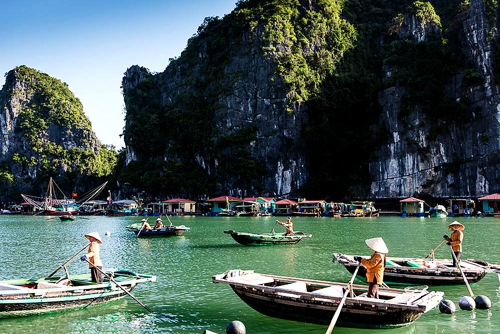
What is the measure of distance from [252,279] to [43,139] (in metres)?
130

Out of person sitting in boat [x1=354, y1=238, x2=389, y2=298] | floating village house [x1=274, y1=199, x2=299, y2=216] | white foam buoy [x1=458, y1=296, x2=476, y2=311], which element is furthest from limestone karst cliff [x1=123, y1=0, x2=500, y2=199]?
person sitting in boat [x1=354, y1=238, x2=389, y2=298]

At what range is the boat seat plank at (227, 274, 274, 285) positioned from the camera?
1071 cm

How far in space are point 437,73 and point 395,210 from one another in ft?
80.9

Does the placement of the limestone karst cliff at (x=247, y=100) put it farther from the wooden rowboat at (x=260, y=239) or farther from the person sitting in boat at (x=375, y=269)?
the person sitting in boat at (x=375, y=269)

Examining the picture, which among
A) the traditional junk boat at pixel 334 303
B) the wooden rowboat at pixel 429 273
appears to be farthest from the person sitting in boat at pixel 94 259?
the wooden rowboat at pixel 429 273

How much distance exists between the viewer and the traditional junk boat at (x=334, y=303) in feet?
29.4

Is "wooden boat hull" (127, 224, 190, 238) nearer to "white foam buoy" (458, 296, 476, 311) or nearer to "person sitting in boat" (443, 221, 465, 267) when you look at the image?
"person sitting in boat" (443, 221, 465, 267)

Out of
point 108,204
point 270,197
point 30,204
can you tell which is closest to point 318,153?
point 270,197

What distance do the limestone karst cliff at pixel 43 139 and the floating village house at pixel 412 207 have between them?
85.5m

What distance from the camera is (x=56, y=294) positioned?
10.8 meters

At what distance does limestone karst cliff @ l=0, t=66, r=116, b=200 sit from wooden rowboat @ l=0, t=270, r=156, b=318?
11220cm

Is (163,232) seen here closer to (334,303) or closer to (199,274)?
(199,274)

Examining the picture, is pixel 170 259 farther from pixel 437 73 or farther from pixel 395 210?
pixel 437 73

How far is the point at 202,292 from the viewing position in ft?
44.0
